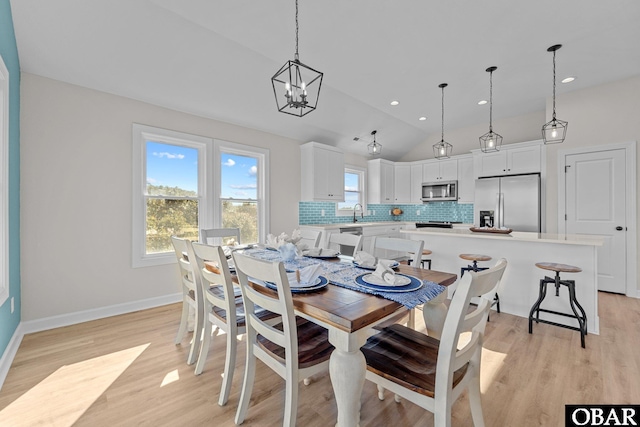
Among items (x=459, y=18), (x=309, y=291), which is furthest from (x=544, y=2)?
(x=309, y=291)

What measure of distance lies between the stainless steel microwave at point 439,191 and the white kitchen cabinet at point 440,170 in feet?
0.32

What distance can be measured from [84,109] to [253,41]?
1952 millimetres

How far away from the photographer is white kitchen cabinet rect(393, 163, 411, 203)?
662 cm

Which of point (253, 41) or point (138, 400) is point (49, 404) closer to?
point (138, 400)

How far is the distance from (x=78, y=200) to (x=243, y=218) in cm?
199

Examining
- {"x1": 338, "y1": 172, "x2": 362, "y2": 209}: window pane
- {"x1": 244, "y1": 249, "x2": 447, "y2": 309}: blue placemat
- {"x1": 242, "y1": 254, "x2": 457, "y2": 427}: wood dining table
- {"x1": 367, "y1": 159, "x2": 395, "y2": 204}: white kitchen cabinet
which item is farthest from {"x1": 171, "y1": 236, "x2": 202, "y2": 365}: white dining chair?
{"x1": 367, "y1": 159, "x2": 395, "y2": 204}: white kitchen cabinet

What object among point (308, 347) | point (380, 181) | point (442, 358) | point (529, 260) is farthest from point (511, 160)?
point (308, 347)

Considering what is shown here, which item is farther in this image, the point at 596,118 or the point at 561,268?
the point at 596,118

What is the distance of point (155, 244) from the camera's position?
350 cm

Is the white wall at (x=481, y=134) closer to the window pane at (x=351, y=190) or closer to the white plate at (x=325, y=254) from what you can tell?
the window pane at (x=351, y=190)

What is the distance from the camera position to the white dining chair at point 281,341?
1.30m

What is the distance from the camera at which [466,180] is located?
18.7ft

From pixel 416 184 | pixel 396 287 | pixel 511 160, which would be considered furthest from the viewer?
pixel 416 184

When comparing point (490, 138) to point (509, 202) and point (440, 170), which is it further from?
point (440, 170)
